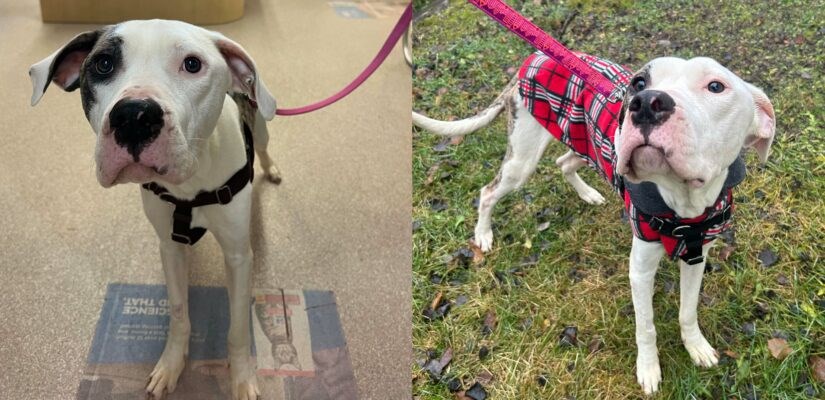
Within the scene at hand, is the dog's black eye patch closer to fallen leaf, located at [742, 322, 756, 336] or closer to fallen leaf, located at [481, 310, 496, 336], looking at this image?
fallen leaf, located at [481, 310, 496, 336]

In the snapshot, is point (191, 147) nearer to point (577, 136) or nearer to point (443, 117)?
point (577, 136)

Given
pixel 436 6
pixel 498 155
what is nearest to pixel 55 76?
pixel 498 155

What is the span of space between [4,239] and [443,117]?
148 cm

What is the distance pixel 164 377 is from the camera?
4.85 feet

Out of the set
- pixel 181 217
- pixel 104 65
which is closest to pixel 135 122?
pixel 104 65

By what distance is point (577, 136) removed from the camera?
1.69 meters

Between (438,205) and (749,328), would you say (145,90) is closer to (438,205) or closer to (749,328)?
(438,205)

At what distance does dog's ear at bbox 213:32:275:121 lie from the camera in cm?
125

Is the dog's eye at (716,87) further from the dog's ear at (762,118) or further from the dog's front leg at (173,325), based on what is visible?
the dog's front leg at (173,325)

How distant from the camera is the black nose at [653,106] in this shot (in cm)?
110

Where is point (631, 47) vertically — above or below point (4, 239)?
above

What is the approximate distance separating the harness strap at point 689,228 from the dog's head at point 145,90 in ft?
3.37

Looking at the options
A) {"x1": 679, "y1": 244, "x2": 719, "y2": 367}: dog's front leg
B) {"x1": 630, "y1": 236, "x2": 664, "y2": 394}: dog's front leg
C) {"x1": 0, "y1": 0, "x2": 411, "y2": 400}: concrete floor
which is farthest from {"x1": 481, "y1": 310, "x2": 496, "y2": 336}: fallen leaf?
{"x1": 679, "y1": 244, "x2": 719, "y2": 367}: dog's front leg

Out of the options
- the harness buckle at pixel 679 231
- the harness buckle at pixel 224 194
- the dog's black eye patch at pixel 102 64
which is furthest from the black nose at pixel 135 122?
the harness buckle at pixel 679 231
